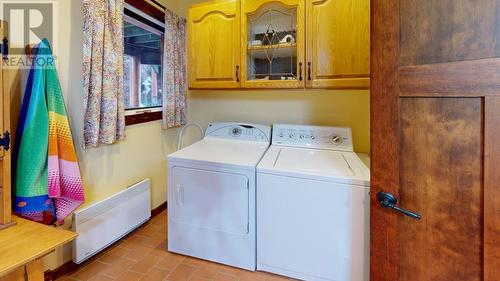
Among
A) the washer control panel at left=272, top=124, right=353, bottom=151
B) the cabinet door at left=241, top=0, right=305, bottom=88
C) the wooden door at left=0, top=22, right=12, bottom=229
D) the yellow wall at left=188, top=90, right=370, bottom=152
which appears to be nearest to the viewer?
the wooden door at left=0, top=22, right=12, bottom=229

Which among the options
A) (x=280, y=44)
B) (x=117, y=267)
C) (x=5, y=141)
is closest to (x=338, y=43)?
(x=280, y=44)

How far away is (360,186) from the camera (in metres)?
1.55

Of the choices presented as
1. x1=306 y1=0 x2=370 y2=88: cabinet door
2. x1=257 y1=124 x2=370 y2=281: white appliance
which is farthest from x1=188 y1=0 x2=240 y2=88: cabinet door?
x1=257 y1=124 x2=370 y2=281: white appliance

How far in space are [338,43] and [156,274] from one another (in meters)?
2.13

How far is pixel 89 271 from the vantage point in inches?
72.7

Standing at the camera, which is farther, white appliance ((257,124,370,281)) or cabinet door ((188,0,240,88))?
cabinet door ((188,0,240,88))

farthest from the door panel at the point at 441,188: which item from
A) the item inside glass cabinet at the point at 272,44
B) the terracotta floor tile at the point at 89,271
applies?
the terracotta floor tile at the point at 89,271

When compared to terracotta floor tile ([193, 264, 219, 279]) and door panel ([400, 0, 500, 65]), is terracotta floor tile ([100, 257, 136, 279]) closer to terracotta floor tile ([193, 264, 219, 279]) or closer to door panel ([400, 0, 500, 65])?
terracotta floor tile ([193, 264, 219, 279])

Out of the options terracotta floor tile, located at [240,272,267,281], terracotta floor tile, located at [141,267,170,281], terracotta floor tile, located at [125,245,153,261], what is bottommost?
terracotta floor tile, located at [240,272,267,281]

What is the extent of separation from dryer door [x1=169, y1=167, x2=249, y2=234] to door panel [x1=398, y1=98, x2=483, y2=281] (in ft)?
3.35

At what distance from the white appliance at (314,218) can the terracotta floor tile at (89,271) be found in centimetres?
115

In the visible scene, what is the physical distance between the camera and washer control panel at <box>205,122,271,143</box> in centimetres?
247

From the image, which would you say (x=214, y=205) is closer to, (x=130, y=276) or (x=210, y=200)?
(x=210, y=200)

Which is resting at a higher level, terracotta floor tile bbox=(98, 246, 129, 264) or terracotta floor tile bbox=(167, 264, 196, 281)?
terracotta floor tile bbox=(98, 246, 129, 264)
